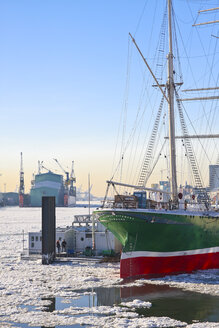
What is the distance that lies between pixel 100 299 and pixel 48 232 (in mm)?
15179

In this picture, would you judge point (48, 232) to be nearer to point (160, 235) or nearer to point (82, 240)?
point (82, 240)

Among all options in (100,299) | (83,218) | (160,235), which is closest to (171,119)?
(160,235)

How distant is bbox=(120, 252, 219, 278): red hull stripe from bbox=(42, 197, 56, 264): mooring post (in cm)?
898

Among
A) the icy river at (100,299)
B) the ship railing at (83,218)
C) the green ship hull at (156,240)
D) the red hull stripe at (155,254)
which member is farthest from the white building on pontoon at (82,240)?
the red hull stripe at (155,254)

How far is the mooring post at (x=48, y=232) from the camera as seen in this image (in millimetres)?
39625

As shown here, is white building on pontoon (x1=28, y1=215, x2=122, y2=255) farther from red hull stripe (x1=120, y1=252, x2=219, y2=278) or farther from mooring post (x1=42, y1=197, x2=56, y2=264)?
red hull stripe (x1=120, y1=252, x2=219, y2=278)

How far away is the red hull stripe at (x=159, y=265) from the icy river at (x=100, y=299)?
1060 mm

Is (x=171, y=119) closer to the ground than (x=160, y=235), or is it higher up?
higher up

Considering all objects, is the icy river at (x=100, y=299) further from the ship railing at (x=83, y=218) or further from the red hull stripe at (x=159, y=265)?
the ship railing at (x=83, y=218)

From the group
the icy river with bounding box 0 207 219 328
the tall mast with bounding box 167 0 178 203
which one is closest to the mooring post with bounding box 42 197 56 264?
the icy river with bounding box 0 207 219 328

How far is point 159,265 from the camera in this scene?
34188 mm

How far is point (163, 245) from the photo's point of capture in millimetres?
34344

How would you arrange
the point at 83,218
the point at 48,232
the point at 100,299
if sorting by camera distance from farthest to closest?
the point at 83,218 → the point at 48,232 → the point at 100,299

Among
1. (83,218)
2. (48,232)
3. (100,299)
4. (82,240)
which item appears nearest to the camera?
(100,299)
